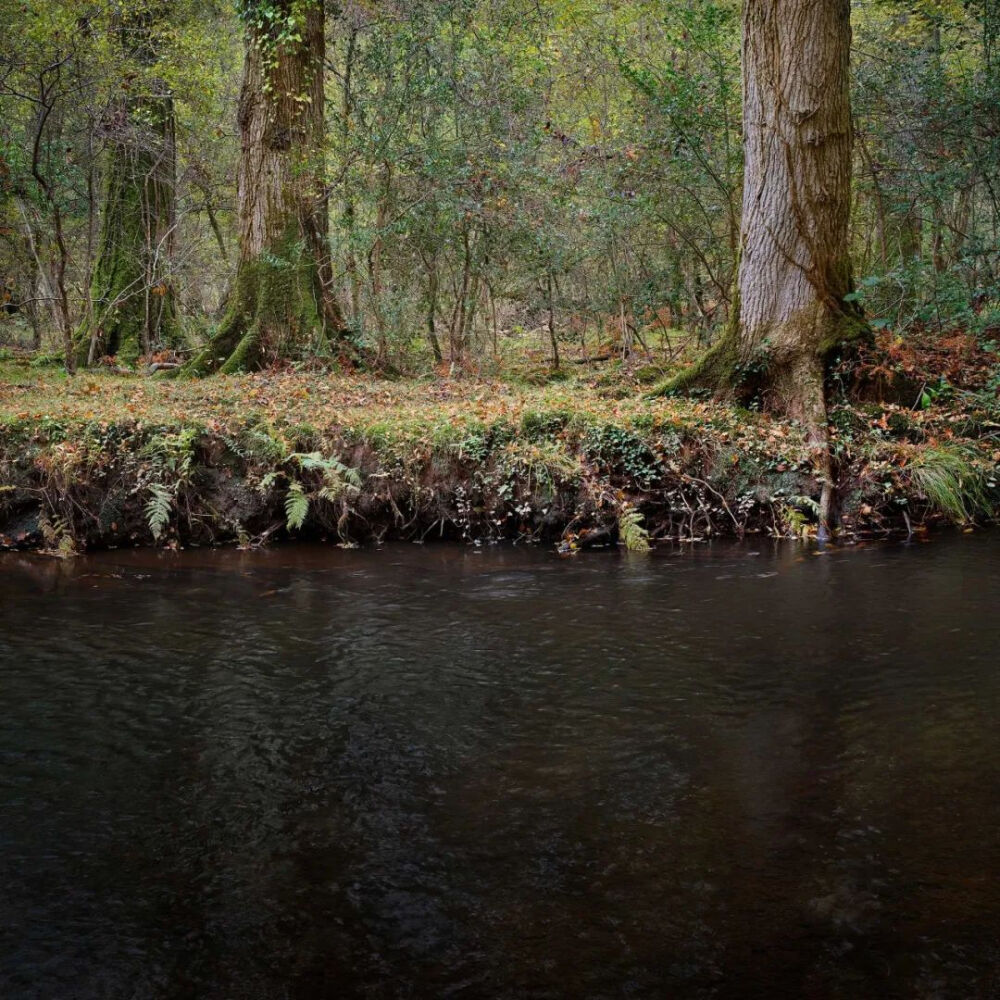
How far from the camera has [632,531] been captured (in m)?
9.02

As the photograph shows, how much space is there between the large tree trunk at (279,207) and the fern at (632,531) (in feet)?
20.8

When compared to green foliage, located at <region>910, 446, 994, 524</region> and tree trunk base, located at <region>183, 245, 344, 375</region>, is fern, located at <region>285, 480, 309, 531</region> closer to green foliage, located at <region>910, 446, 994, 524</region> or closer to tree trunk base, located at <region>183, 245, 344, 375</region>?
tree trunk base, located at <region>183, 245, 344, 375</region>

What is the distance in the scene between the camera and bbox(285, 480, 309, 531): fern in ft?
29.7

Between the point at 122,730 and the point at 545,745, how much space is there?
213 centimetres

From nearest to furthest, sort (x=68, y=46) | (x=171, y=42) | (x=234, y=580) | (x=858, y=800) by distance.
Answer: (x=858, y=800)
(x=234, y=580)
(x=68, y=46)
(x=171, y=42)

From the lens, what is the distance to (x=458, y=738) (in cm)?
466

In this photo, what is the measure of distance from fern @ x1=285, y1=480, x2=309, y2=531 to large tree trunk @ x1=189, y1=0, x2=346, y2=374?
4.63 metres

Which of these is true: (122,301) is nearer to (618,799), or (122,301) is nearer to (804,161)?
(804,161)

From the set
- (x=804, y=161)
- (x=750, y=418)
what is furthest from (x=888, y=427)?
(x=804, y=161)

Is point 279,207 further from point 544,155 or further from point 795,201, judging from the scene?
point 795,201

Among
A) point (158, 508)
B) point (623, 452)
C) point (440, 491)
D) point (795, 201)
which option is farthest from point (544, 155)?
point (158, 508)

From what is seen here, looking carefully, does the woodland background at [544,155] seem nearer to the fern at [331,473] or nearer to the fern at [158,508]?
the fern at [331,473]

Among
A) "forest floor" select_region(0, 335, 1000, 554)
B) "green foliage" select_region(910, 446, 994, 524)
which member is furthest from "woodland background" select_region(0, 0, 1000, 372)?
"forest floor" select_region(0, 335, 1000, 554)

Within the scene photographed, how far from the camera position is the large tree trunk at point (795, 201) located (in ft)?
32.9
